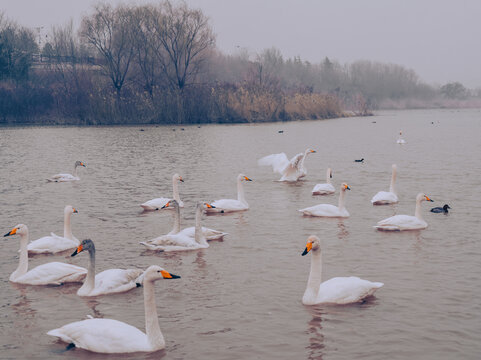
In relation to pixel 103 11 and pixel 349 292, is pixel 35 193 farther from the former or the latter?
pixel 103 11

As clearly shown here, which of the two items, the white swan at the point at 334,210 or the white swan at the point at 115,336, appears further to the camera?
the white swan at the point at 334,210

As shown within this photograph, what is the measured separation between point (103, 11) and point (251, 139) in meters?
26.4

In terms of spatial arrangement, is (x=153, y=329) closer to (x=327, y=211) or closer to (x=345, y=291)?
(x=345, y=291)

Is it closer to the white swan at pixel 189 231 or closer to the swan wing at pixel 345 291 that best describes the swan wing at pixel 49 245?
the white swan at pixel 189 231

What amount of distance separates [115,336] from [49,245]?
14.0 feet

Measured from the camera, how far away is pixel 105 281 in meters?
7.81

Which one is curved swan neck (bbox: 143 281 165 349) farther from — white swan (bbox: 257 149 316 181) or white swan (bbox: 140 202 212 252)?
white swan (bbox: 257 149 316 181)

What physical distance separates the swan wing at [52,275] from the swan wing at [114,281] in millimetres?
421

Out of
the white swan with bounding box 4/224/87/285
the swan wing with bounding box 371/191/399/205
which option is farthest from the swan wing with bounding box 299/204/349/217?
the white swan with bounding box 4/224/87/285

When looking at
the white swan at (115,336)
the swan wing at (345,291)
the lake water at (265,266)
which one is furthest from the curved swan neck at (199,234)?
the white swan at (115,336)

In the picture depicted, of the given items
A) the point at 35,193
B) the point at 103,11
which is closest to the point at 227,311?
the point at 35,193

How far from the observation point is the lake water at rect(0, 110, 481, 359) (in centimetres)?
631

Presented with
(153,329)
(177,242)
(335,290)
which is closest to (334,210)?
(177,242)

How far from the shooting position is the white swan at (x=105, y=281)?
305 inches
